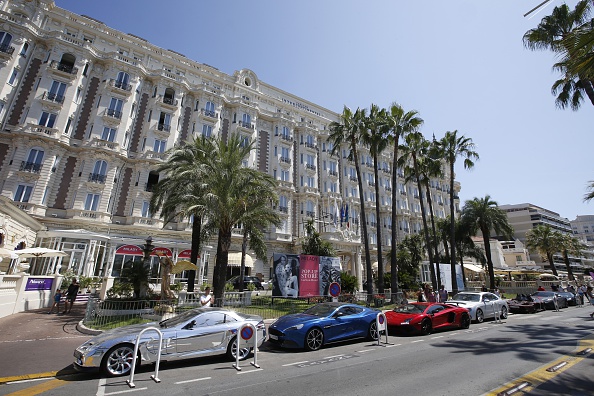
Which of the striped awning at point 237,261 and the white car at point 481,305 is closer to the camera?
the white car at point 481,305

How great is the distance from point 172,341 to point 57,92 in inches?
1281

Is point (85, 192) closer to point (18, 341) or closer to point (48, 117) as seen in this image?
point (48, 117)

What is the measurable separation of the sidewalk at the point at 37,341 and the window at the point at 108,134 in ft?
62.8

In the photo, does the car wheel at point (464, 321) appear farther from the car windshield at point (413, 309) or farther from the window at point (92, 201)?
the window at point (92, 201)

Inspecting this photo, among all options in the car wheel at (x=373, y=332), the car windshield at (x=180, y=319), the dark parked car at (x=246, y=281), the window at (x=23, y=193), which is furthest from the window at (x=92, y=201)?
the car wheel at (x=373, y=332)

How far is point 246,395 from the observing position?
5.48 m

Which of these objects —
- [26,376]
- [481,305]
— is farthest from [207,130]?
[481,305]

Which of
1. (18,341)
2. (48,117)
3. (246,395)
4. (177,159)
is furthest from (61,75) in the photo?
(246,395)

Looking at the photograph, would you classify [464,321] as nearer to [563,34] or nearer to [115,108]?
Result: [563,34]

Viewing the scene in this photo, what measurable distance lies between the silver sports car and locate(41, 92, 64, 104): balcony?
30.3 meters

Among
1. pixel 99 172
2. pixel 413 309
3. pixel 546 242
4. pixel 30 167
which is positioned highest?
pixel 99 172

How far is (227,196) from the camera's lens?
16.3 meters

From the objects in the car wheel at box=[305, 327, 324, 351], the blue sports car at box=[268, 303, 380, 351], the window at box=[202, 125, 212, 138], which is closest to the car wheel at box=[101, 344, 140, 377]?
the blue sports car at box=[268, 303, 380, 351]

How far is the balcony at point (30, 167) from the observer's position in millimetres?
25219
